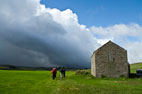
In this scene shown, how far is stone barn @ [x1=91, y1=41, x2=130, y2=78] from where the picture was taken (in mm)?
36500

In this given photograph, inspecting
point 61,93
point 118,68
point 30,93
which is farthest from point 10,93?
point 118,68

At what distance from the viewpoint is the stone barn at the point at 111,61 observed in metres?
36.5

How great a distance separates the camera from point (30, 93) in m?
Answer: 14.1

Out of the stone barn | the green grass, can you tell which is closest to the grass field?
the green grass

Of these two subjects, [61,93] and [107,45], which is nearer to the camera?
[61,93]

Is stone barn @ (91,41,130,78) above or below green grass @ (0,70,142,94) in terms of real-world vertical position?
above

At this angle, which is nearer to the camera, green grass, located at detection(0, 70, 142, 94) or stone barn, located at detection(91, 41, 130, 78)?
green grass, located at detection(0, 70, 142, 94)

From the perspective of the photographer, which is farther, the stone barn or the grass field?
the stone barn

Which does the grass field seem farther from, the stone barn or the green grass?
the stone barn

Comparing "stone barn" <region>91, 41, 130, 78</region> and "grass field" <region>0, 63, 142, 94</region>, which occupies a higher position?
"stone barn" <region>91, 41, 130, 78</region>

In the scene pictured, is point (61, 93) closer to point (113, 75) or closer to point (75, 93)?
point (75, 93)

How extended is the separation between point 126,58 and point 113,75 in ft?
16.5

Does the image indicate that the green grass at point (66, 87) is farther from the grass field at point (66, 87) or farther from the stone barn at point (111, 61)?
the stone barn at point (111, 61)

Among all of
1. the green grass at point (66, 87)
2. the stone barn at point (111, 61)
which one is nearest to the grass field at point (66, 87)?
the green grass at point (66, 87)
